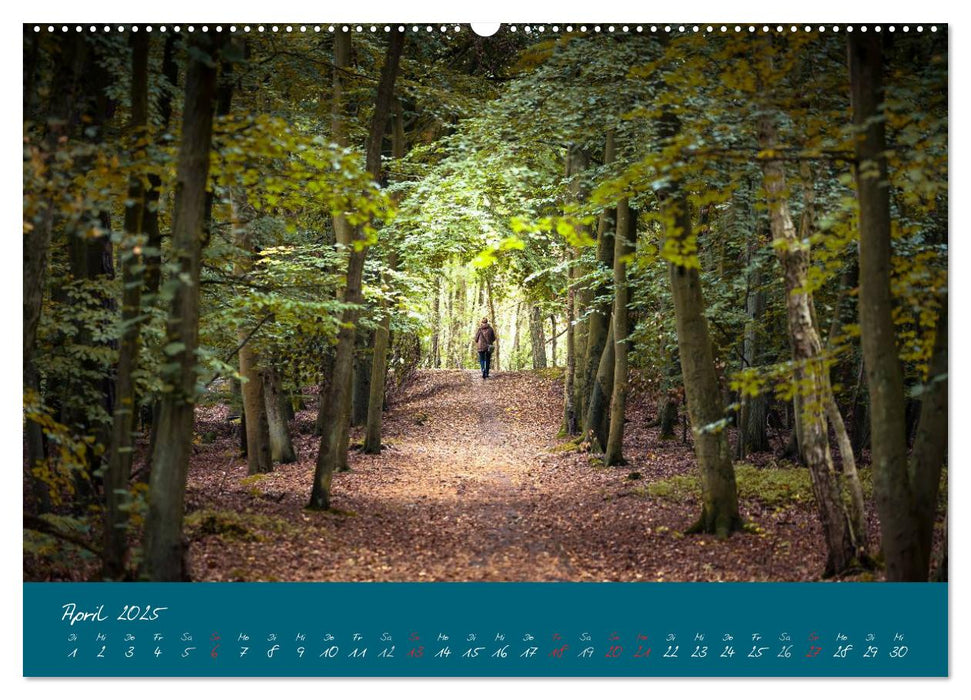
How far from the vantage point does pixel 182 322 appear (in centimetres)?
366

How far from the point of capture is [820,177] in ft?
17.1

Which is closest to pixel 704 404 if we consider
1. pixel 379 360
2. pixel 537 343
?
pixel 379 360

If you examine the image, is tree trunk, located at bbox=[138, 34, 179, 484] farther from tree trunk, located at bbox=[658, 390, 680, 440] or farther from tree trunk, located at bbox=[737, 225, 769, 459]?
tree trunk, located at bbox=[658, 390, 680, 440]

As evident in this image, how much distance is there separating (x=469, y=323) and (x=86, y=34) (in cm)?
2613

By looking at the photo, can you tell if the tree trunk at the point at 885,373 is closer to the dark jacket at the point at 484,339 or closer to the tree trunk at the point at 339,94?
the tree trunk at the point at 339,94

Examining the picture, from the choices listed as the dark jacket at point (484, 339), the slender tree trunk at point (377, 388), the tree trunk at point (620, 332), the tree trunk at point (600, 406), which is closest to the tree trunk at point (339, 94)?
the slender tree trunk at point (377, 388)

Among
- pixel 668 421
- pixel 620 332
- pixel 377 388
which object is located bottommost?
pixel 668 421

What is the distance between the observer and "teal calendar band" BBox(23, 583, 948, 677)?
3379 mm

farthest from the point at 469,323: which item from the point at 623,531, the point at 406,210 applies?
the point at 623,531

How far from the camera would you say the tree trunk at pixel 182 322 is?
363cm

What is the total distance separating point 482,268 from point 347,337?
5.54 ft

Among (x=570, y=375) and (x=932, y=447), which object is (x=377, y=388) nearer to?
(x=570, y=375)

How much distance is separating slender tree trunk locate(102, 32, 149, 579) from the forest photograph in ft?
0.07

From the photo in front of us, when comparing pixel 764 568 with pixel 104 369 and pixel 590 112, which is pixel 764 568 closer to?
A: pixel 590 112
